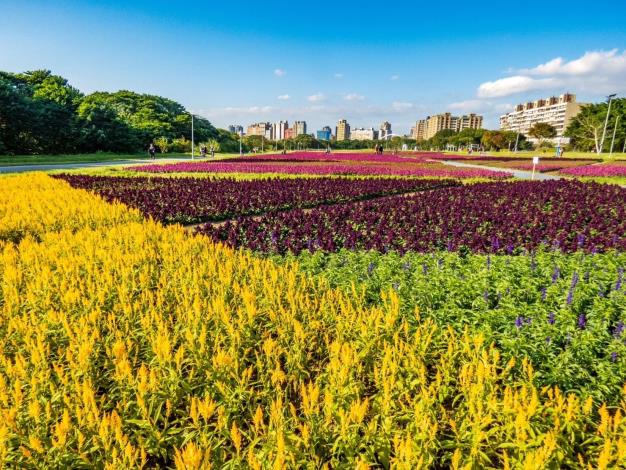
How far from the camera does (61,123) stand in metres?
45.9

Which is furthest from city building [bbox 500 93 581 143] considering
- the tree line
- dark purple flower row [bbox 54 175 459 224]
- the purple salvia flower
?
the purple salvia flower

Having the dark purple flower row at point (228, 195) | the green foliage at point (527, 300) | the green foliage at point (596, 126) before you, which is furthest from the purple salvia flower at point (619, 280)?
the green foliage at point (596, 126)

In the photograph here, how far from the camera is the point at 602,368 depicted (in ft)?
9.07

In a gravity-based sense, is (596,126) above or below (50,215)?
above

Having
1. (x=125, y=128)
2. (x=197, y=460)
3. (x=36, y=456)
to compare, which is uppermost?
(x=125, y=128)

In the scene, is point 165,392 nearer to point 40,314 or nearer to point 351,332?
point 351,332

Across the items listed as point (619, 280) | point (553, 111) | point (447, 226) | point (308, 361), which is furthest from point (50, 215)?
point (553, 111)

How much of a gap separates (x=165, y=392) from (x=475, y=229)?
24.2 feet

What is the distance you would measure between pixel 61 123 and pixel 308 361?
55.2m

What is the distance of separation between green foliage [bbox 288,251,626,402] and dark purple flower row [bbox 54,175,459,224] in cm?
565

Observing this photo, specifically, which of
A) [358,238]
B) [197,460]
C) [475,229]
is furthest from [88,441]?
[475,229]

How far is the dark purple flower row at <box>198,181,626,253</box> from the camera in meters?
6.68

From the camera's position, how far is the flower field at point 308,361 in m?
1.95

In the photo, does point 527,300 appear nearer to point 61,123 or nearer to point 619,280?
point 619,280
